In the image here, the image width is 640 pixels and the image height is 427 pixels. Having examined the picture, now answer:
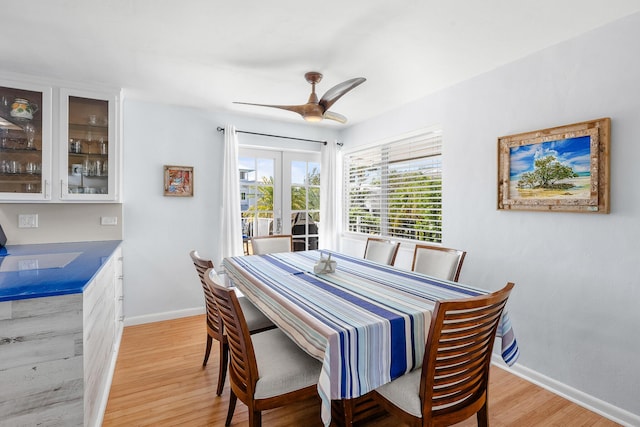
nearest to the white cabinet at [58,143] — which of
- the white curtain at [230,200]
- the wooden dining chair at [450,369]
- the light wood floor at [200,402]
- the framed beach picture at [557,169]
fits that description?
the white curtain at [230,200]

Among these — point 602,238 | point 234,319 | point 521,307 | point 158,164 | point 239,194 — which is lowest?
point 521,307

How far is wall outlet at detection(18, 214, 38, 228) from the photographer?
2.84 m

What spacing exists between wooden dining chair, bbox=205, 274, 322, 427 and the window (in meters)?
2.14

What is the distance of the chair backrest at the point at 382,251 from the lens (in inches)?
116

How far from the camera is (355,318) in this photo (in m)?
1.44

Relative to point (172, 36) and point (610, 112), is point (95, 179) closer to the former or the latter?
point (172, 36)

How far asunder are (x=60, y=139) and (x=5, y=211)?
796 millimetres

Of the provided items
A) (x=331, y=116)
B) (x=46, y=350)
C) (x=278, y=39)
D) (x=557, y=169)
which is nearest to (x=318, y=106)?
(x=331, y=116)

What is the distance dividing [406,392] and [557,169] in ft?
6.10

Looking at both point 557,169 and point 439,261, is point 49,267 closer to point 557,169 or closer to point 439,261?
point 439,261

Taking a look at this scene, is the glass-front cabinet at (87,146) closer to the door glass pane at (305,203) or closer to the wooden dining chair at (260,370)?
the wooden dining chair at (260,370)

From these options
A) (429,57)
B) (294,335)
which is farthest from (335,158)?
(294,335)

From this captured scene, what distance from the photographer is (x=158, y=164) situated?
3541mm

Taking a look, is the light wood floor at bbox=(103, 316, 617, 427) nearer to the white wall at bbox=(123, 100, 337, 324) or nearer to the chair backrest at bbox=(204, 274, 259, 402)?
the chair backrest at bbox=(204, 274, 259, 402)
